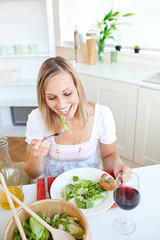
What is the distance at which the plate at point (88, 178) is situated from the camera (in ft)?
2.85

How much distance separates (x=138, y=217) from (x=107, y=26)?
7.08ft

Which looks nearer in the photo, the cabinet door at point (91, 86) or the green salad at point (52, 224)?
the green salad at point (52, 224)

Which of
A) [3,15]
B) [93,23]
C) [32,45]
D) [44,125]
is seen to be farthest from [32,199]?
[93,23]

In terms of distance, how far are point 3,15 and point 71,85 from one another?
189 centimetres

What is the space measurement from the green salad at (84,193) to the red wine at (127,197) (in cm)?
13

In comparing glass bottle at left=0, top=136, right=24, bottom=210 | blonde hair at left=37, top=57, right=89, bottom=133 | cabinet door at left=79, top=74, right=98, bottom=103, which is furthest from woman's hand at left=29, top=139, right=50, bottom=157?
cabinet door at left=79, top=74, right=98, bottom=103

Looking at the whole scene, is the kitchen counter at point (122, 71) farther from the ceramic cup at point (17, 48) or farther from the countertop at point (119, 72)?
the ceramic cup at point (17, 48)

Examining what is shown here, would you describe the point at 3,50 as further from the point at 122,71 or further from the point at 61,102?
the point at 61,102

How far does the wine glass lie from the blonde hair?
0.56 m

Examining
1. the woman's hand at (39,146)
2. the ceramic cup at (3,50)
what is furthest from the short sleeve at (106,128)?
the ceramic cup at (3,50)

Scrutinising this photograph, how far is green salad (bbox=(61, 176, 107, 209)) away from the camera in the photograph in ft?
2.92

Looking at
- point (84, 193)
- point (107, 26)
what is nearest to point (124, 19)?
point (107, 26)

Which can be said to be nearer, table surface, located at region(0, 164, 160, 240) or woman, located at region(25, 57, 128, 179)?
table surface, located at region(0, 164, 160, 240)

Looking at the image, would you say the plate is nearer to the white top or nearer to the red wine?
the red wine
